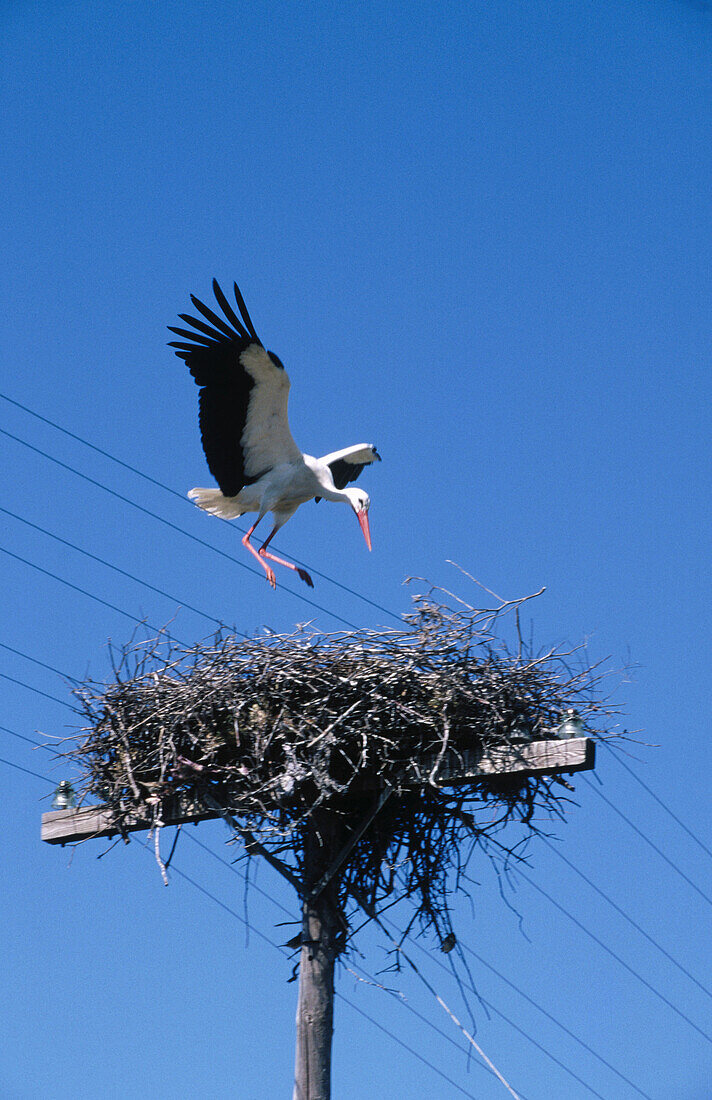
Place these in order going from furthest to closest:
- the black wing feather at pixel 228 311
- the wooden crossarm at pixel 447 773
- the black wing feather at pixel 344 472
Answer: the black wing feather at pixel 344 472, the black wing feather at pixel 228 311, the wooden crossarm at pixel 447 773

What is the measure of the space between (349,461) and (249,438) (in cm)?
108

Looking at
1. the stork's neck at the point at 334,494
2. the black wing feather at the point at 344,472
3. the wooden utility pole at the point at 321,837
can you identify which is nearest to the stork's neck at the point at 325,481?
the stork's neck at the point at 334,494

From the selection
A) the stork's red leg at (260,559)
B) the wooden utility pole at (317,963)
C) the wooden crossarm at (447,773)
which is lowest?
the wooden utility pole at (317,963)

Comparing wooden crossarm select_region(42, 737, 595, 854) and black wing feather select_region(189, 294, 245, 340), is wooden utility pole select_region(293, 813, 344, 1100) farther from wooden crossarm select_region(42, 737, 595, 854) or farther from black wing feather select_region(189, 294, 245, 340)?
black wing feather select_region(189, 294, 245, 340)

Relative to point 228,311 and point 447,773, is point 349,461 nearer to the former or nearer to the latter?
point 228,311

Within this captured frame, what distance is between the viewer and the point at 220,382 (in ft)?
26.0

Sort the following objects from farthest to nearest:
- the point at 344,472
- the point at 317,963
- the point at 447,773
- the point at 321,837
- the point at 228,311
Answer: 1. the point at 344,472
2. the point at 228,311
3. the point at 321,837
4. the point at 447,773
5. the point at 317,963

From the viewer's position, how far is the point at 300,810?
5484mm

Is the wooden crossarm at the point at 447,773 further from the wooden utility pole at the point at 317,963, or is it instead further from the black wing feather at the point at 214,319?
the black wing feather at the point at 214,319

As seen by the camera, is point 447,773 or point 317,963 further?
point 447,773

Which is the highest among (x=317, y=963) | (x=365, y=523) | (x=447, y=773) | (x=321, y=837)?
(x=365, y=523)

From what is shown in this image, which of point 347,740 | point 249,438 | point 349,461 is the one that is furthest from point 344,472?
point 347,740

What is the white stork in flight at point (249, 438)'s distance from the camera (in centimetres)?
780

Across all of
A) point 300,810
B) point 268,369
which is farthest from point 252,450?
point 300,810
